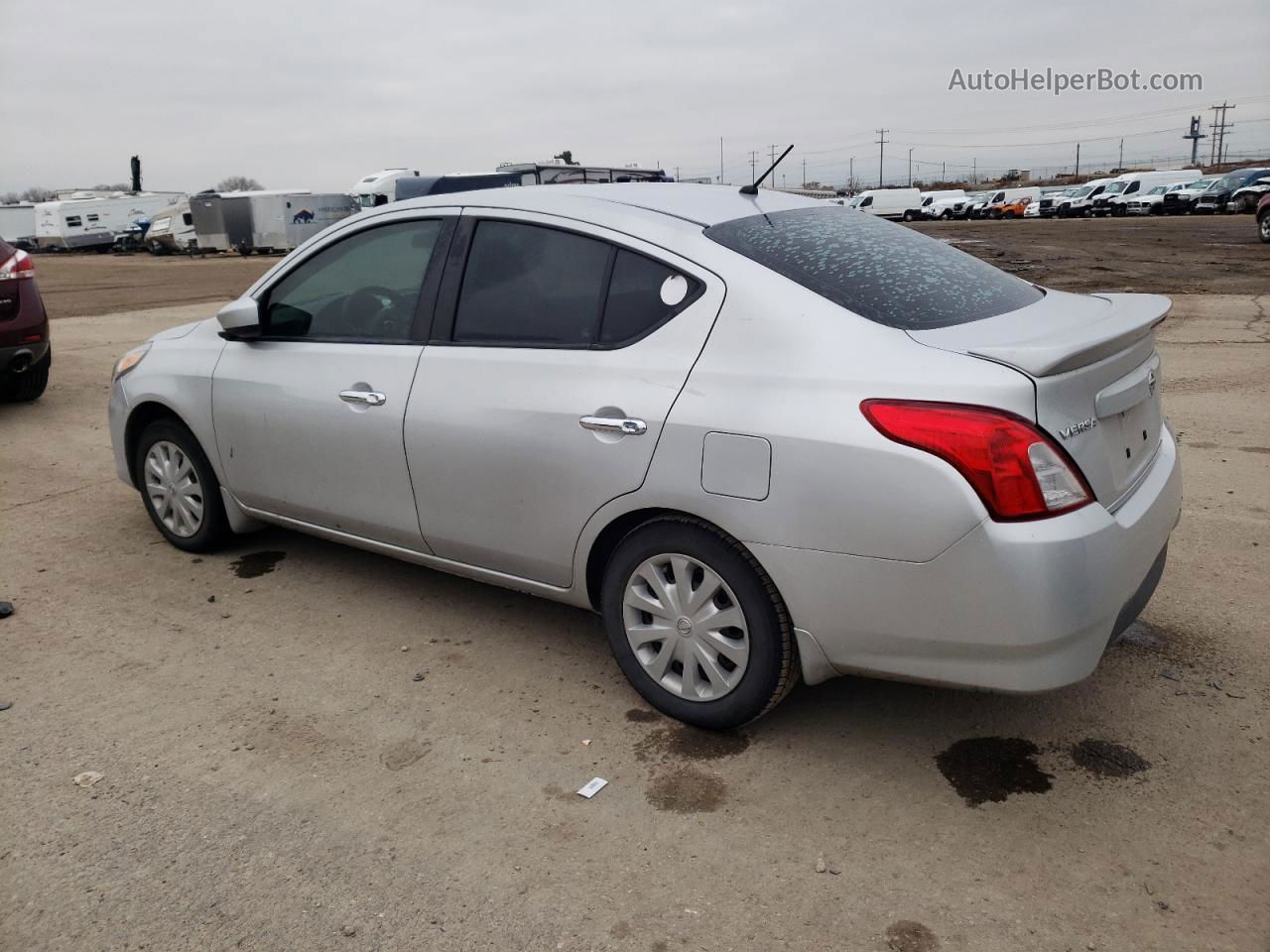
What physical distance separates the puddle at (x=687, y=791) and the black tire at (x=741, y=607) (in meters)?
0.21

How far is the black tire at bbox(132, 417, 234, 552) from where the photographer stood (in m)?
4.73

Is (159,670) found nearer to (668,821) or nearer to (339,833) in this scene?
(339,833)

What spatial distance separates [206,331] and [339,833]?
275 cm

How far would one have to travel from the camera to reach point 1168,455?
11.0 feet

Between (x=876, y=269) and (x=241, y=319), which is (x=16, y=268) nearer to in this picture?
(x=241, y=319)

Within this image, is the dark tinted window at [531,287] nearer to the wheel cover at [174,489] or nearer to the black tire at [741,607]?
the black tire at [741,607]

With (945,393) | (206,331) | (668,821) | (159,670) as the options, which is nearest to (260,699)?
(159,670)

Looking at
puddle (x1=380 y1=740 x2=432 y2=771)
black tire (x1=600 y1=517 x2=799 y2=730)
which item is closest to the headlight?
puddle (x1=380 y1=740 x2=432 y2=771)

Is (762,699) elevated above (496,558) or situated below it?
below

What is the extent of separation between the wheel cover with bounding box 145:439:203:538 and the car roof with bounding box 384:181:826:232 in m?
1.66

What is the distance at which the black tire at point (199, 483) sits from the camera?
15.5 feet

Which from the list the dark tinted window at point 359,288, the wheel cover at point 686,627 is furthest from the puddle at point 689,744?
the dark tinted window at point 359,288

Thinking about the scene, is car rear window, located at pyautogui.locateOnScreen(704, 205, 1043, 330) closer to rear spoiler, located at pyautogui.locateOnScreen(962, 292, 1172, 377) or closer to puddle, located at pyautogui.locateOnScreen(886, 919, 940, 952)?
rear spoiler, located at pyautogui.locateOnScreen(962, 292, 1172, 377)

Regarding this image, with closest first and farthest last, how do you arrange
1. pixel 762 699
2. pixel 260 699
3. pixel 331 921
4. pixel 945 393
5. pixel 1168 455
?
pixel 331 921 < pixel 945 393 < pixel 762 699 < pixel 1168 455 < pixel 260 699
